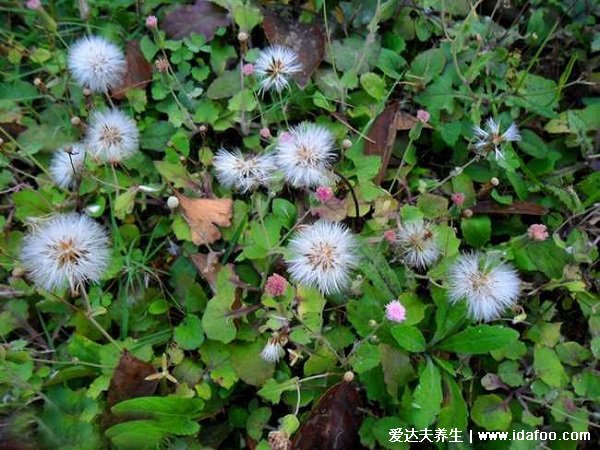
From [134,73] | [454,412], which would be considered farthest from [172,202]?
[454,412]

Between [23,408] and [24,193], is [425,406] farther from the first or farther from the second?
[24,193]

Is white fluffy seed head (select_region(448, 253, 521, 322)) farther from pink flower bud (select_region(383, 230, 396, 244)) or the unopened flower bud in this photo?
the unopened flower bud

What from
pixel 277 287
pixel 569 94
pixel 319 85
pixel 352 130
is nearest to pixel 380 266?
pixel 277 287

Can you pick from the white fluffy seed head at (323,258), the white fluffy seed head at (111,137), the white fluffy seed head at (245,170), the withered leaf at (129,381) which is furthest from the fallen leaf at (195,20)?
the withered leaf at (129,381)

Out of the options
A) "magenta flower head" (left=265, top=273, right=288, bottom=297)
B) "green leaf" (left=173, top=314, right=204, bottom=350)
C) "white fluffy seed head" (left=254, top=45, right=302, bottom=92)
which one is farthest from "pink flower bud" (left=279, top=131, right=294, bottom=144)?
"green leaf" (left=173, top=314, right=204, bottom=350)

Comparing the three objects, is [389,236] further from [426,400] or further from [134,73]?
[134,73]
